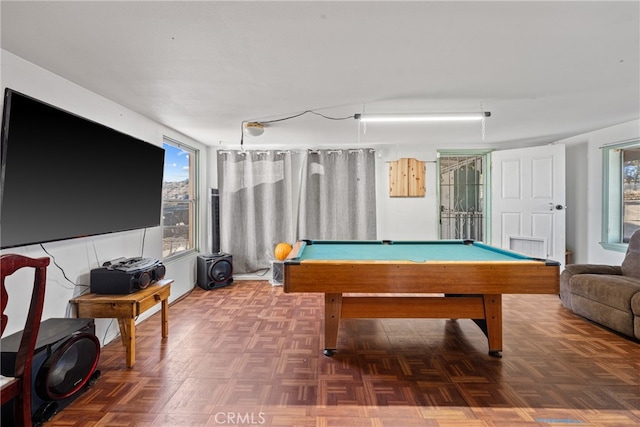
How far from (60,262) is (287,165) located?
10.6 feet

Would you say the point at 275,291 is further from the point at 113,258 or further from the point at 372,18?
the point at 372,18

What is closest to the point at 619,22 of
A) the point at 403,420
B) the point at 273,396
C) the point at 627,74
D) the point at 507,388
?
the point at 627,74

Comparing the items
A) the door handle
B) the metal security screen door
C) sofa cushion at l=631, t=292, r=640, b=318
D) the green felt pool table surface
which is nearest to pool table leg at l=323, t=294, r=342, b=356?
the green felt pool table surface

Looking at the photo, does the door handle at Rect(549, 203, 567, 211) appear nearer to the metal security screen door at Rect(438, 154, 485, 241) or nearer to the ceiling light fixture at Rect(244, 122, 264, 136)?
the metal security screen door at Rect(438, 154, 485, 241)

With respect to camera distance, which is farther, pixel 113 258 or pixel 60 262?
pixel 113 258

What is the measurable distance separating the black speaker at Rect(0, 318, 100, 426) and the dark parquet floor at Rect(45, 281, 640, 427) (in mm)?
120

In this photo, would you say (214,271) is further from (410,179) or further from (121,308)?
(410,179)

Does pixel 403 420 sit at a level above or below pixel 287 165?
below

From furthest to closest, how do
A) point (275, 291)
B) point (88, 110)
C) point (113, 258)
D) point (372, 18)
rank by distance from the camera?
point (275, 291)
point (113, 258)
point (88, 110)
point (372, 18)

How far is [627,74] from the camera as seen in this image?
223cm

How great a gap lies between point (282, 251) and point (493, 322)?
2947 mm

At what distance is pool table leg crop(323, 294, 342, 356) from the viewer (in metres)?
2.43

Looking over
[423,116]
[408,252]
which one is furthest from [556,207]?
[408,252]

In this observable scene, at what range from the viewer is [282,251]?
180 inches
